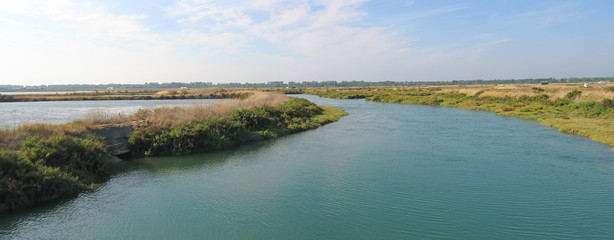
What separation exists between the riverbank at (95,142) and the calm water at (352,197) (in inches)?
31.1

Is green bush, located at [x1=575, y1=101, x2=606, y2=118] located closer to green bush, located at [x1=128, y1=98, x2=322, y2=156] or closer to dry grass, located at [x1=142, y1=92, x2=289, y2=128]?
green bush, located at [x1=128, y1=98, x2=322, y2=156]

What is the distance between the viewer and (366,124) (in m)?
31.1

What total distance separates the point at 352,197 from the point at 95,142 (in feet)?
40.3

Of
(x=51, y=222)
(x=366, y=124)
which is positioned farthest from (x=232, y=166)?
(x=366, y=124)

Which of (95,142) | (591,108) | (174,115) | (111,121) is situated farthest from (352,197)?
(591,108)

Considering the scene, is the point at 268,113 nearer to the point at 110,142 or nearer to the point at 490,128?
the point at 110,142

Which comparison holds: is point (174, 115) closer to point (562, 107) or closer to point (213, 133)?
point (213, 133)

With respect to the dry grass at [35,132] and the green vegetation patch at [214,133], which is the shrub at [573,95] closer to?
the green vegetation patch at [214,133]

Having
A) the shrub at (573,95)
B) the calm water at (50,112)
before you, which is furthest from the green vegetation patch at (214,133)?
the shrub at (573,95)

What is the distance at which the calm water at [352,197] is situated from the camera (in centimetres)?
943

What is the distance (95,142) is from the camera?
49.9 feet

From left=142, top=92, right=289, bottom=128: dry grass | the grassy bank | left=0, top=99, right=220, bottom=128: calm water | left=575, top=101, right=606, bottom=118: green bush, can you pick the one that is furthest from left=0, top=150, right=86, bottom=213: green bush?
left=575, top=101, right=606, bottom=118: green bush

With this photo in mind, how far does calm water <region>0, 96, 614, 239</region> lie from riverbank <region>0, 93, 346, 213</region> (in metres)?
0.79

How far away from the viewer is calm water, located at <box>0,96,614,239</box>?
9.43m
